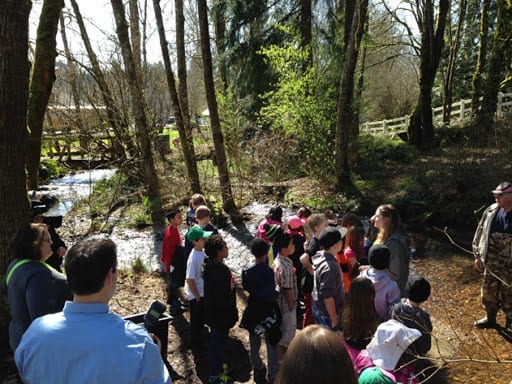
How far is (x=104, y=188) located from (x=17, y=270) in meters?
→ 13.3

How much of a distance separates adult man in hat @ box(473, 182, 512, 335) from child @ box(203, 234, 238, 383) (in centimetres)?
300

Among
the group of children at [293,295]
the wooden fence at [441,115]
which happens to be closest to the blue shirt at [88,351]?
the group of children at [293,295]

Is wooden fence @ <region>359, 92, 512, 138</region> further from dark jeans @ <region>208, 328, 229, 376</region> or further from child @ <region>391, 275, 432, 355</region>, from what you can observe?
dark jeans @ <region>208, 328, 229, 376</region>

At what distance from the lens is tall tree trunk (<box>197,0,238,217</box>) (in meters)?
10.7

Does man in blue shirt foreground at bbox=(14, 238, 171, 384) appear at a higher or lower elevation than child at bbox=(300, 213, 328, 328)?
higher

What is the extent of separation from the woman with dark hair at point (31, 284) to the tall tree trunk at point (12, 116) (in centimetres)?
169

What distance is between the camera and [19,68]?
466 centimetres

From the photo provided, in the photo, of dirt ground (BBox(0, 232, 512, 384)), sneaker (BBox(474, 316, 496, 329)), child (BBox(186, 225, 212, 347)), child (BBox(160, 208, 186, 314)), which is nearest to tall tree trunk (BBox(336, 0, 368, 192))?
dirt ground (BBox(0, 232, 512, 384))

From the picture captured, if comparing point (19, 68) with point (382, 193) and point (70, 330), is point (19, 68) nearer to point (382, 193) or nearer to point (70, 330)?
point (70, 330)

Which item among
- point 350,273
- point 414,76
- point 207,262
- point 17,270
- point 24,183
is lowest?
point 350,273

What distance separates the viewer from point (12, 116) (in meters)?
4.63

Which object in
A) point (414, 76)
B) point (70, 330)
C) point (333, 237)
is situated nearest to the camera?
point (70, 330)

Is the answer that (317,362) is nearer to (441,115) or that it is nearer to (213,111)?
(213,111)

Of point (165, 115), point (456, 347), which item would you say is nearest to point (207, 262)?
point (456, 347)
